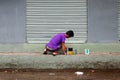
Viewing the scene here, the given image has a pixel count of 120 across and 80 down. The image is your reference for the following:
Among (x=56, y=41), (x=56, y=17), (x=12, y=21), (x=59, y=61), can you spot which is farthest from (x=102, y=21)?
(x=12, y=21)

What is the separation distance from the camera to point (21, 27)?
11742 millimetres

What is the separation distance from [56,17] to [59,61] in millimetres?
1743

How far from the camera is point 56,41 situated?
11.1 metres

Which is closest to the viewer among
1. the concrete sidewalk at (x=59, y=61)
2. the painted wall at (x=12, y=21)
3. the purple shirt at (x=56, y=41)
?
the concrete sidewalk at (x=59, y=61)

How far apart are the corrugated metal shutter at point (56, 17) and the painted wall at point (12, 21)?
0.72 ft

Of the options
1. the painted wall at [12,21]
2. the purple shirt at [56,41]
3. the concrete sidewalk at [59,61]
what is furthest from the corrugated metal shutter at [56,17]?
the concrete sidewalk at [59,61]

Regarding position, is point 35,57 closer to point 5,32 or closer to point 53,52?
point 53,52

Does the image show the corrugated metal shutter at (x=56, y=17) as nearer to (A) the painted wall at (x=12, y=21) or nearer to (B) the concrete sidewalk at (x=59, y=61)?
(A) the painted wall at (x=12, y=21)

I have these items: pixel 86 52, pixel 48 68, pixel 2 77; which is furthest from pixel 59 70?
pixel 2 77

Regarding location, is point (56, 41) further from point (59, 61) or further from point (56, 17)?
point (56, 17)

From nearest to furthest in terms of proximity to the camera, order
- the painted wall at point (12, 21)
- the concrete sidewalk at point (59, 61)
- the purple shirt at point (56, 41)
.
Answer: the concrete sidewalk at point (59, 61) → the purple shirt at point (56, 41) → the painted wall at point (12, 21)

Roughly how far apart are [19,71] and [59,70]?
1310mm

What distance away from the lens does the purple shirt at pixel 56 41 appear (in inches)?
436

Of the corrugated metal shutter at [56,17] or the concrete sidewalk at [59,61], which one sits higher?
the corrugated metal shutter at [56,17]
